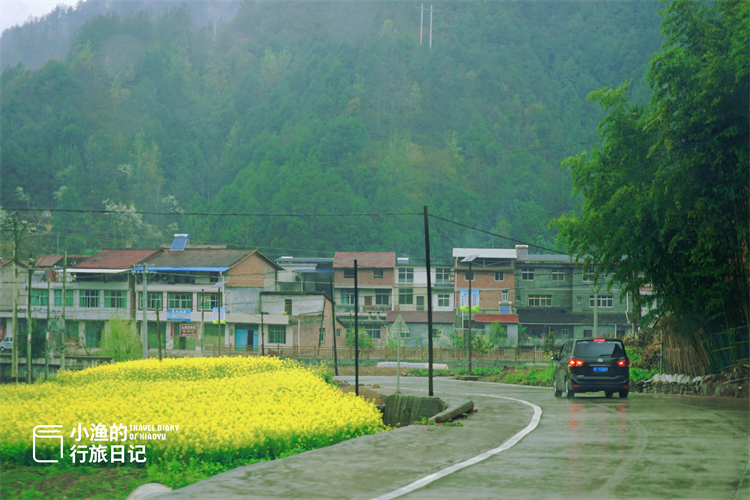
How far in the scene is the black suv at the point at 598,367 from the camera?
681 inches

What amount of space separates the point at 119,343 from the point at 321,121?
86.7 metres

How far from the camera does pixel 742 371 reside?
17.0 metres

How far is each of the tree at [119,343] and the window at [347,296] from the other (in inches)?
Result: 911

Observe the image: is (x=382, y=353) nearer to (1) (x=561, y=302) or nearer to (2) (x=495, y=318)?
(2) (x=495, y=318)

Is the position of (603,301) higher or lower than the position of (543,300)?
lower

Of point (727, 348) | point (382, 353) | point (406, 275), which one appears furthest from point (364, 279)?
point (727, 348)

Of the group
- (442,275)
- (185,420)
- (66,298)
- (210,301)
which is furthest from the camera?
(442,275)

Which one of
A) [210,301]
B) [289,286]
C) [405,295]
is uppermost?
[289,286]

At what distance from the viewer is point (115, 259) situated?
54.6 meters

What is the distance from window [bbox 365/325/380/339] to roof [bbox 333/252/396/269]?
598cm

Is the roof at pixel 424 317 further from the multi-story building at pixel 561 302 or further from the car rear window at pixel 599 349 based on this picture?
the car rear window at pixel 599 349

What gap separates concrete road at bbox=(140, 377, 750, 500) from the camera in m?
6.20

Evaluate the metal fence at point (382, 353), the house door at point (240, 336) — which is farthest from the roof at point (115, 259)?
the house door at point (240, 336)

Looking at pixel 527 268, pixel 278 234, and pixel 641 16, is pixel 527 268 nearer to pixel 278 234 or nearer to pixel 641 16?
pixel 278 234
